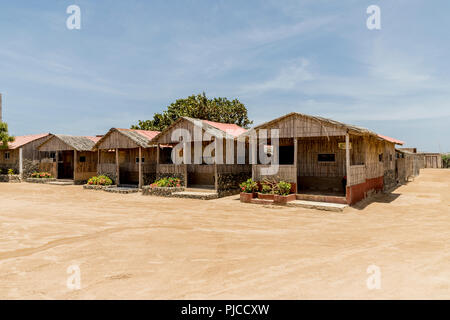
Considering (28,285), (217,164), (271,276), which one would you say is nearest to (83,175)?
(217,164)

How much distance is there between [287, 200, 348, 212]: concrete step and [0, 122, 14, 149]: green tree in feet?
97.4

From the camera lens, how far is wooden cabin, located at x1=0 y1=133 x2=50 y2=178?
28.8 meters

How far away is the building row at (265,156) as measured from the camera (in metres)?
13.8

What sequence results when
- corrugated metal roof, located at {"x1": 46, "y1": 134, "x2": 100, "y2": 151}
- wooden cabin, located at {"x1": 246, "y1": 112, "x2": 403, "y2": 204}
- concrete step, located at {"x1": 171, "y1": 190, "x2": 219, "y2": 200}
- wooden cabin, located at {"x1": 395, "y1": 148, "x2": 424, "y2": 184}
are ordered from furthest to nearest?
corrugated metal roof, located at {"x1": 46, "y1": 134, "x2": 100, "y2": 151}
wooden cabin, located at {"x1": 395, "y1": 148, "x2": 424, "y2": 184}
concrete step, located at {"x1": 171, "y1": 190, "x2": 219, "y2": 200}
wooden cabin, located at {"x1": 246, "y1": 112, "x2": 403, "y2": 204}

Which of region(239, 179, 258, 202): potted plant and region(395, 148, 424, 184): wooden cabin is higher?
region(395, 148, 424, 184): wooden cabin

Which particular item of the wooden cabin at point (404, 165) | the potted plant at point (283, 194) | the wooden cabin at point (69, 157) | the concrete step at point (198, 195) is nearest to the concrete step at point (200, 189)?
the concrete step at point (198, 195)

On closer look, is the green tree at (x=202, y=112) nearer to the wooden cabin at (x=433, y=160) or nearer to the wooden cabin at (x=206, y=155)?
the wooden cabin at (x=206, y=155)

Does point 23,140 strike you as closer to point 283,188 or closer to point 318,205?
point 283,188

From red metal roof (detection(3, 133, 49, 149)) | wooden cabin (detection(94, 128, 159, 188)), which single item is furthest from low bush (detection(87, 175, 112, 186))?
red metal roof (detection(3, 133, 49, 149))

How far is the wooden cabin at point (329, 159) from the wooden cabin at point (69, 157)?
1742cm

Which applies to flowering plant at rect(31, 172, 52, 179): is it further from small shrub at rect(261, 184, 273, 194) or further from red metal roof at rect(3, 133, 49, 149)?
small shrub at rect(261, 184, 273, 194)
